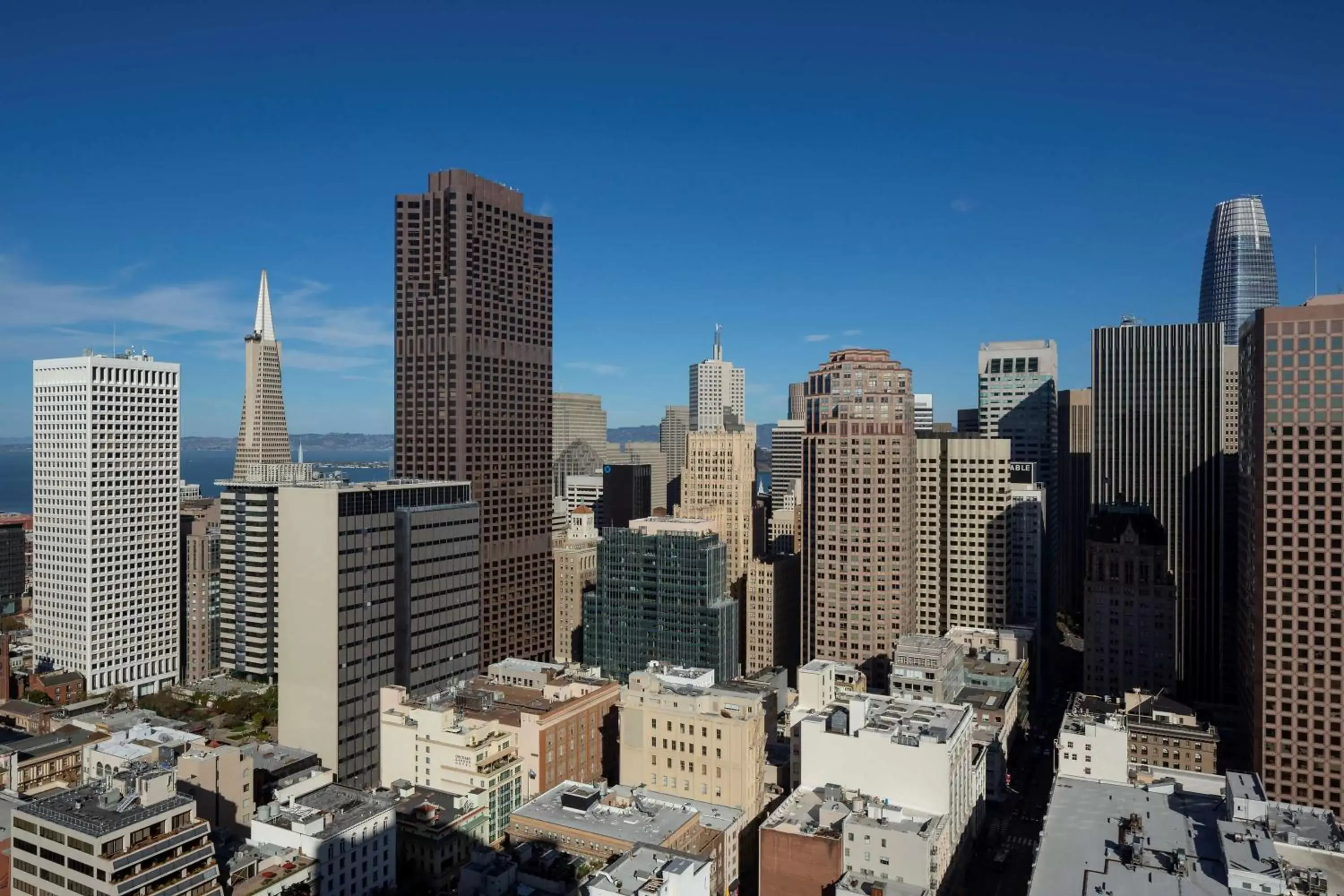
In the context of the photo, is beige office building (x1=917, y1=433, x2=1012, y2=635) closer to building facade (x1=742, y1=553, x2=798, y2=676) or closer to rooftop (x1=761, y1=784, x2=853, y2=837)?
building facade (x1=742, y1=553, x2=798, y2=676)

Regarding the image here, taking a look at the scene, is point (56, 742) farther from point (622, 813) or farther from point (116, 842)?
point (622, 813)

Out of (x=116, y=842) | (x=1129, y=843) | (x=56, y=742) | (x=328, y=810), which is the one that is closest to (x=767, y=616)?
(x=1129, y=843)

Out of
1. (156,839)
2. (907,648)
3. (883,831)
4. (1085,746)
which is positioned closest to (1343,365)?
(1085,746)

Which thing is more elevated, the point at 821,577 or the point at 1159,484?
the point at 1159,484

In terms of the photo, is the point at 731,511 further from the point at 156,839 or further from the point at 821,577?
the point at 156,839

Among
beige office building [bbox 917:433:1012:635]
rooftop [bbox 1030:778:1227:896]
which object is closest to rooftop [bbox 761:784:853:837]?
rooftop [bbox 1030:778:1227:896]
